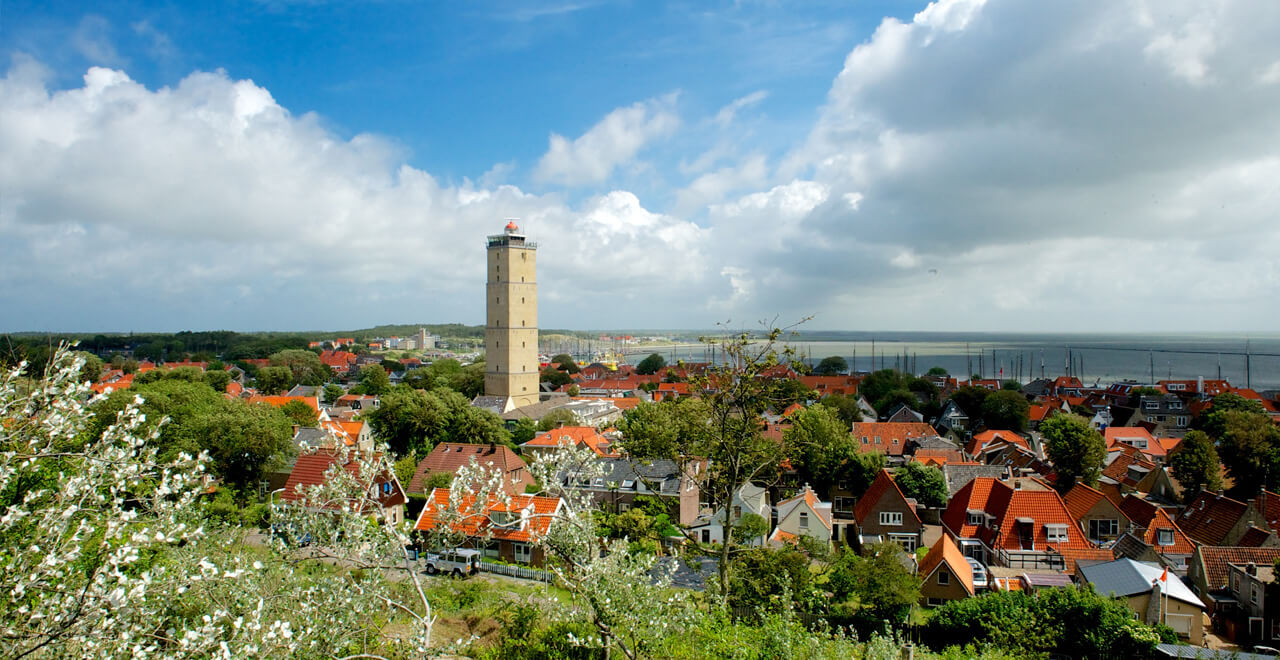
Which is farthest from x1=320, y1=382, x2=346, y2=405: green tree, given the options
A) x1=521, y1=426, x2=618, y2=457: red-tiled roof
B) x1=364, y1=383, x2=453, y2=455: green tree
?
x1=521, y1=426, x2=618, y2=457: red-tiled roof

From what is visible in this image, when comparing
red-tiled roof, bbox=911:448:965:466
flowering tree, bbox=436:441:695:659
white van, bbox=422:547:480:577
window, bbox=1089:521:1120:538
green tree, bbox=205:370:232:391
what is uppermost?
flowering tree, bbox=436:441:695:659

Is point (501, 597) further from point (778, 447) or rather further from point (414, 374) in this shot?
point (414, 374)

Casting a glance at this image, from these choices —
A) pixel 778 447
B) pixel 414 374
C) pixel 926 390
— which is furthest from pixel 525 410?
pixel 778 447

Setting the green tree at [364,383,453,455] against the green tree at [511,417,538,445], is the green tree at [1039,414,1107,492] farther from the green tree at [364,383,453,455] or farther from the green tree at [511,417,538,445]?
the green tree at [364,383,453,455]

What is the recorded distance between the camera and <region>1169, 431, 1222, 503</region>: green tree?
1077 inches

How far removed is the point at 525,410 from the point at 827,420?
25.5 m

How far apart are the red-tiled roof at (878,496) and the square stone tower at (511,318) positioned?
33583 mm

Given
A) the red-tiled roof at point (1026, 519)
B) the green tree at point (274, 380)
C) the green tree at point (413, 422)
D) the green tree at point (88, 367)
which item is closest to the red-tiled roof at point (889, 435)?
the red-tiled roof at point (1026, 519)

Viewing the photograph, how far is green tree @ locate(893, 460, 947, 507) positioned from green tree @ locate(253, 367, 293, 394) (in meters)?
64.4

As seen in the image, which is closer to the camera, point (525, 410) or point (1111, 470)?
point (1111, 470)

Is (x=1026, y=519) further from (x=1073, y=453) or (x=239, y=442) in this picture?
(x=239, y=442)

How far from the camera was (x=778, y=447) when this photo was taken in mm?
12484

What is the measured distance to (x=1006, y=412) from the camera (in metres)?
44.8

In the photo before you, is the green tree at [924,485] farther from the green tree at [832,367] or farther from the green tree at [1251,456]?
the green tree at [832,367]
